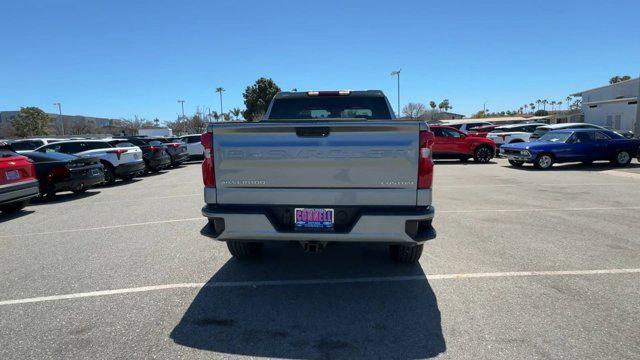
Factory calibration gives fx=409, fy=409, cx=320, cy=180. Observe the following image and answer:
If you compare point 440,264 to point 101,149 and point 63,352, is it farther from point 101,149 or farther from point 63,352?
point 101,149

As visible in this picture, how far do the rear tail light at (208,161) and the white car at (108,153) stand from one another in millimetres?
11184

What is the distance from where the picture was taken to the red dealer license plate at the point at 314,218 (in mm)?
3789

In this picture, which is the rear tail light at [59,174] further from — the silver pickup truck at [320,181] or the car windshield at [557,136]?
the car windshield at [557,136]

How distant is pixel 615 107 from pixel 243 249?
47.3 metres

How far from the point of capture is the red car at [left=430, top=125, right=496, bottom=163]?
18641 millimetres

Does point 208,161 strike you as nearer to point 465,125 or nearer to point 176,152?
point 176,152

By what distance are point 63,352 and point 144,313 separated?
0.72 metres

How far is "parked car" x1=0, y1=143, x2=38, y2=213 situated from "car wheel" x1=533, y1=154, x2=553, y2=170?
51.4 feet

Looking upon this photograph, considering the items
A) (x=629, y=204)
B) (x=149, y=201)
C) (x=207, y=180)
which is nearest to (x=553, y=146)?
(x=629, y=204)

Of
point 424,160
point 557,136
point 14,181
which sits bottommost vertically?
point 14,181

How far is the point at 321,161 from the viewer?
3.71 metres

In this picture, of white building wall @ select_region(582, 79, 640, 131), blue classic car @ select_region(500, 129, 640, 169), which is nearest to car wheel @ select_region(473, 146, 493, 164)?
blue classic car @ select_region(500, 129, 640, 169)

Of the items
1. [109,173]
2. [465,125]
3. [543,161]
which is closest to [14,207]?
[109,173]

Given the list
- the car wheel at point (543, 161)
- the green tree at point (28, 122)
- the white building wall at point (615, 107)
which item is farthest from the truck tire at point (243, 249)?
the green tree at point (28, 122)
